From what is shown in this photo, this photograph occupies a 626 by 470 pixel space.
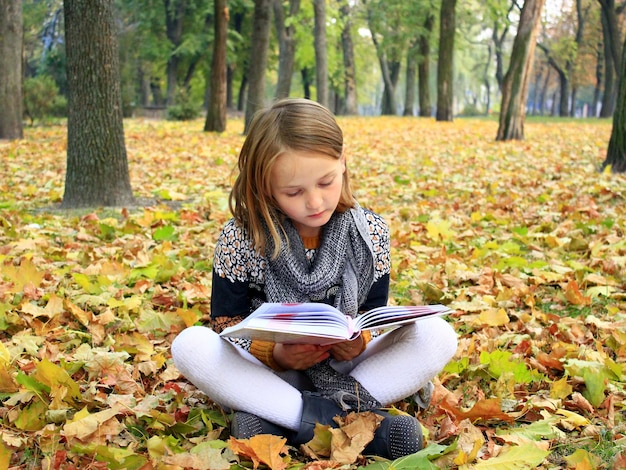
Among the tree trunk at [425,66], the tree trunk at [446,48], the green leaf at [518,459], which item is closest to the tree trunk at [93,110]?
the green leaf at [518,459]

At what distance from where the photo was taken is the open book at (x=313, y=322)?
1684 mm

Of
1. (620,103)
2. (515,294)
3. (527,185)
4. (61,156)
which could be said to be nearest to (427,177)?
(527,185)

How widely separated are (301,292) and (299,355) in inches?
8.7

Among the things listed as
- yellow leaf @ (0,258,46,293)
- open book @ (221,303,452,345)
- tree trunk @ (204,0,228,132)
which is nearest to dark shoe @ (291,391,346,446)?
open book @ (221,303,452,345)

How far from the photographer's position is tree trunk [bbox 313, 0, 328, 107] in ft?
58.0

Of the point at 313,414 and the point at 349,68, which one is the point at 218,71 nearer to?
the point at 313,414

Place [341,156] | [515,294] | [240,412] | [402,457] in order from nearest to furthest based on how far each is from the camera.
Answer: [402,457] < [240,412] < [341,156] < [515,294]

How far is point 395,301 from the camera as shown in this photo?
135 inches

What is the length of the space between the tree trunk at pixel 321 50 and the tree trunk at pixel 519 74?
19.6 feet

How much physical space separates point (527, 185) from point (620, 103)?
1.38 m

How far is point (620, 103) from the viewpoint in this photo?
23.4ft

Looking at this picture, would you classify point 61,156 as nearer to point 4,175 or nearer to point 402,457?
point 4,175

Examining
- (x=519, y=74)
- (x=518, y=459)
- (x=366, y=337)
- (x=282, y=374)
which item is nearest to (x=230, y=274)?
(x=282, y=374)

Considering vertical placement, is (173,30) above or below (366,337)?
above
